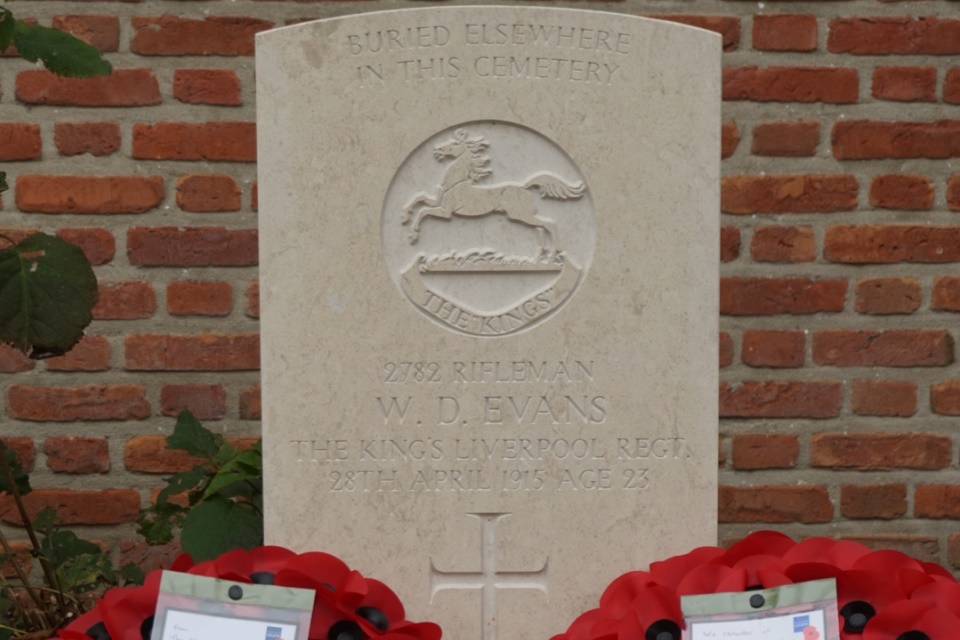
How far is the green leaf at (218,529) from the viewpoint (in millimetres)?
1816

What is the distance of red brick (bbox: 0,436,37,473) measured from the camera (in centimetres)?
234

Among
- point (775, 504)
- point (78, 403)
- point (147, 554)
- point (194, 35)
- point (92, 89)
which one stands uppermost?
point (194, 35)

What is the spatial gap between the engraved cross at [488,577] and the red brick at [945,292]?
111 cm

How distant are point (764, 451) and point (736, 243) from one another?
454mm

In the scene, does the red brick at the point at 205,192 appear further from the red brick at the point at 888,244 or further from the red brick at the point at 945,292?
the red brick at the point at 945,292

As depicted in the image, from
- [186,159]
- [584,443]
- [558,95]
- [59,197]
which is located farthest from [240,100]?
[584,443]

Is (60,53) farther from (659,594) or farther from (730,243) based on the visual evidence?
(730,243)

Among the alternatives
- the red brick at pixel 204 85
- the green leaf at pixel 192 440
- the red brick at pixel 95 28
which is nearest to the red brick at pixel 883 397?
the green leaf at pixel 192 440

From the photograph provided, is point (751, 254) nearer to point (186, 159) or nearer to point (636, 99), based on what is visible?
point (636, 99)

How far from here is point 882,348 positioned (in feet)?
7.87

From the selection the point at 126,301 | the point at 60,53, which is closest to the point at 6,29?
the point at 60,53

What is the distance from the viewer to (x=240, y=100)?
2.34 meters

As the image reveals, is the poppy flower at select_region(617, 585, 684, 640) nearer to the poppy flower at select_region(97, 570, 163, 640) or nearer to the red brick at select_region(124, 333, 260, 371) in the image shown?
the poppy flower at select_region(97, 570, 163, 640)

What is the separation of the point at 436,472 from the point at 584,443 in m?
0.24
